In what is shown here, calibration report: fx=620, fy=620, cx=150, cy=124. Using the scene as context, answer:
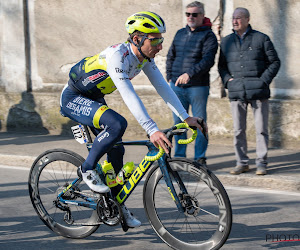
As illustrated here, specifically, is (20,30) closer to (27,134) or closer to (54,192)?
(27,134)

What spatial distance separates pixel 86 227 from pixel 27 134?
239 inches

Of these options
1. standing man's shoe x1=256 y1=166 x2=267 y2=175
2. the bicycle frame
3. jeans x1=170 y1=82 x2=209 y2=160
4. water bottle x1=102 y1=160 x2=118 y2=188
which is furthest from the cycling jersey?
jeans x1=170 y1=82 x2=209 y2=160

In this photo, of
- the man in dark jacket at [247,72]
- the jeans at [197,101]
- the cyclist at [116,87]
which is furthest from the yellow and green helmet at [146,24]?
the jeans at [197,101]

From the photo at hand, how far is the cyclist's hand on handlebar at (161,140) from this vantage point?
4387mm

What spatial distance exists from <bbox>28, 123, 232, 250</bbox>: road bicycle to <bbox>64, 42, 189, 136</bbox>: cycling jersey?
27 cm

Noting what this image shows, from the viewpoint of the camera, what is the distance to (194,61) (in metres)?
7.73

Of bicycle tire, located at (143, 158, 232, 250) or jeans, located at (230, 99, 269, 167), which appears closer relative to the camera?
bicycle tire, located at (143, 158, 232, 250)

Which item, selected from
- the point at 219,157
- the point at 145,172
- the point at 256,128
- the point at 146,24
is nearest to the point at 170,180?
the point at 145,172

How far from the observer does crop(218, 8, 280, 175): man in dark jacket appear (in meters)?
7.30

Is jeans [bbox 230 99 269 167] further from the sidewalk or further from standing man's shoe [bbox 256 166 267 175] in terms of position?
the sidewalk

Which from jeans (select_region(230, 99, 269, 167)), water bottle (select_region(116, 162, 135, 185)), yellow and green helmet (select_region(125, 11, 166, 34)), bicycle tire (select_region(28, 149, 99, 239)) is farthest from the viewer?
jeans (select_region(230, 99, 269, 167))

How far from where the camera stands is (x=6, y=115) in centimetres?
1155

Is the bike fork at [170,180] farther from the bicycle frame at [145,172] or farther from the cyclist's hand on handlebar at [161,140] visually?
the cyclist's hand on handlebar at [161,140]

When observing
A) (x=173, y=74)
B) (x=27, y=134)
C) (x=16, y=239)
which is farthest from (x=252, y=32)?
(x=27, y=134)
